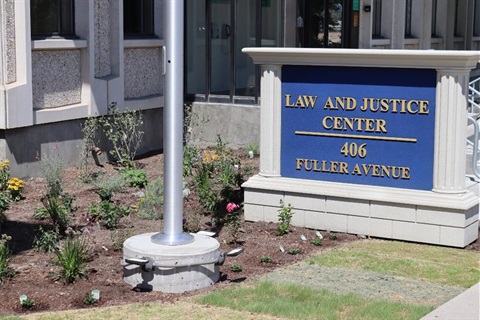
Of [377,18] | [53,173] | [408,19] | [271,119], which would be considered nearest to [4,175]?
[53,173]

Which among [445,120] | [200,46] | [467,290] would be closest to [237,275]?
[467,290]

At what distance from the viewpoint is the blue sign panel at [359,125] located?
30.6 ft

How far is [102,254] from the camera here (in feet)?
28.8

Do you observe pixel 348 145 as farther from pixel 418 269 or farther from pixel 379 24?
pixel 379 24

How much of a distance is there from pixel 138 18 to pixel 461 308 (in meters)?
9.10

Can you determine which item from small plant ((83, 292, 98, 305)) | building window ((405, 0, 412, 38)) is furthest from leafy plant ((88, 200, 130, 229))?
building window ((405, 0, 412, 38))

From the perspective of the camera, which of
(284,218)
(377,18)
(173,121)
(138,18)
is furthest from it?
(377,18)

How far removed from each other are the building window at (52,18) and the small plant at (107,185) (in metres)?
2.12

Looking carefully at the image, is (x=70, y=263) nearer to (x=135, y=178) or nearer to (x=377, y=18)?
(x=135, y=178)

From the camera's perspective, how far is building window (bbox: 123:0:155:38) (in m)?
14.5

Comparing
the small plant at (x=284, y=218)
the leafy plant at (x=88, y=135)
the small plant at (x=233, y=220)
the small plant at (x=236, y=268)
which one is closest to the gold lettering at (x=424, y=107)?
the small plant at (x=284, y=218)

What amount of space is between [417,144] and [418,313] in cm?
279

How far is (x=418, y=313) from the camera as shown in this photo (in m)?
6.89

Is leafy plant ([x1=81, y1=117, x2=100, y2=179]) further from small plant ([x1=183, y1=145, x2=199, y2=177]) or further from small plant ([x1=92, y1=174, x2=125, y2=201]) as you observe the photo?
small plant ([x1=183, y1=145, x2=199, y2=177])
